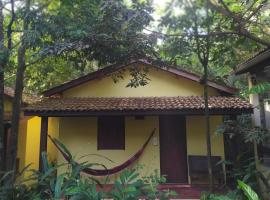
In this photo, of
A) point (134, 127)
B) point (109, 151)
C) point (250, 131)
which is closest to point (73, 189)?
point (250, 131)

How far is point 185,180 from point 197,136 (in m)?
1.43

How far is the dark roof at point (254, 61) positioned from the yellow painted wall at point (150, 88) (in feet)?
5.93

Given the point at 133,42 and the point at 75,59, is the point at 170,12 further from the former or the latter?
the point at 75,59

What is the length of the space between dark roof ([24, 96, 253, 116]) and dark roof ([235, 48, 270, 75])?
964 millimetres

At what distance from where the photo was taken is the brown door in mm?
9195

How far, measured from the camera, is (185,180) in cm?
912

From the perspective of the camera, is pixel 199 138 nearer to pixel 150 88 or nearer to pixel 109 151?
pixel 150 88

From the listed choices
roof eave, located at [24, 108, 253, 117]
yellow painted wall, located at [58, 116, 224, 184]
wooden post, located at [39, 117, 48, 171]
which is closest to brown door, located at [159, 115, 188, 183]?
yellow painted wall, located at [58, 116, 224, 184]

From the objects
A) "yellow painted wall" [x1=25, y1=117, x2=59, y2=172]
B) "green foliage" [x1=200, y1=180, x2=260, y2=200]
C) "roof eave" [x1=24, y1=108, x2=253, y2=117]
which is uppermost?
"roof eave" [x1=24, y1=108, x2=253, y2=117]

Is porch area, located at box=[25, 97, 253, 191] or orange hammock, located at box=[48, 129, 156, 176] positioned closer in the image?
orange hammock, located at box=[48, 129, 156, 176]

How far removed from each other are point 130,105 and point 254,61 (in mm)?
3469

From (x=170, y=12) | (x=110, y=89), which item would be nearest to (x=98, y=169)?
(x=110, y=89)

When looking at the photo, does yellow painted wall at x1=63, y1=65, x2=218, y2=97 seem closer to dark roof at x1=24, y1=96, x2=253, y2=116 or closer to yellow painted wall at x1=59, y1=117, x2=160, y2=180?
dark roof at x1=24, y1=96, x2=253, y2=116

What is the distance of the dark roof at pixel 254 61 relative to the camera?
259 inches
